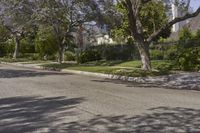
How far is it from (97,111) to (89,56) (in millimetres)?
28965

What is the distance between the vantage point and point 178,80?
2036 cm

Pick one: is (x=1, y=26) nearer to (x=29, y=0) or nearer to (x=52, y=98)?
(x=29, y=0)

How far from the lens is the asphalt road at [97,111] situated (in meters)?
9.25

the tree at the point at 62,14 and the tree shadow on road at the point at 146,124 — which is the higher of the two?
the tree at the point at 62,14

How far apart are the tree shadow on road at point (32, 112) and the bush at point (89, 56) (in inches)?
998

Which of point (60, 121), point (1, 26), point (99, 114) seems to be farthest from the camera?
point (1, 26)

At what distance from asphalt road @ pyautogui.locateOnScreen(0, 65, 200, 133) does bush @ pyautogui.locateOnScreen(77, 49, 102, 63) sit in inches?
915

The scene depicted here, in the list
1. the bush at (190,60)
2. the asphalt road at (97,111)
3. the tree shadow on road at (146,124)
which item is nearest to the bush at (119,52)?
the bush at (190,60)

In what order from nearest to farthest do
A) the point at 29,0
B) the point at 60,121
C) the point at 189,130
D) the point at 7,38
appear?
the point at 189,130
the point at 60,121
the point at 29,0
the point at 7,38

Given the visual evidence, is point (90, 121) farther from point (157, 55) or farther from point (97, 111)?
point (157, 55)

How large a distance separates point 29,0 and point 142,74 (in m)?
15.1

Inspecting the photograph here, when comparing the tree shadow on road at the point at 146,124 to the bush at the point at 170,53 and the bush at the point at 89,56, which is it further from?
the bush at the point at 89,56

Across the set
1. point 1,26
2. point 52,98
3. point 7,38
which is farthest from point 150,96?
point 7,38

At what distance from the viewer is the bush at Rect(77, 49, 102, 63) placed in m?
39.8
